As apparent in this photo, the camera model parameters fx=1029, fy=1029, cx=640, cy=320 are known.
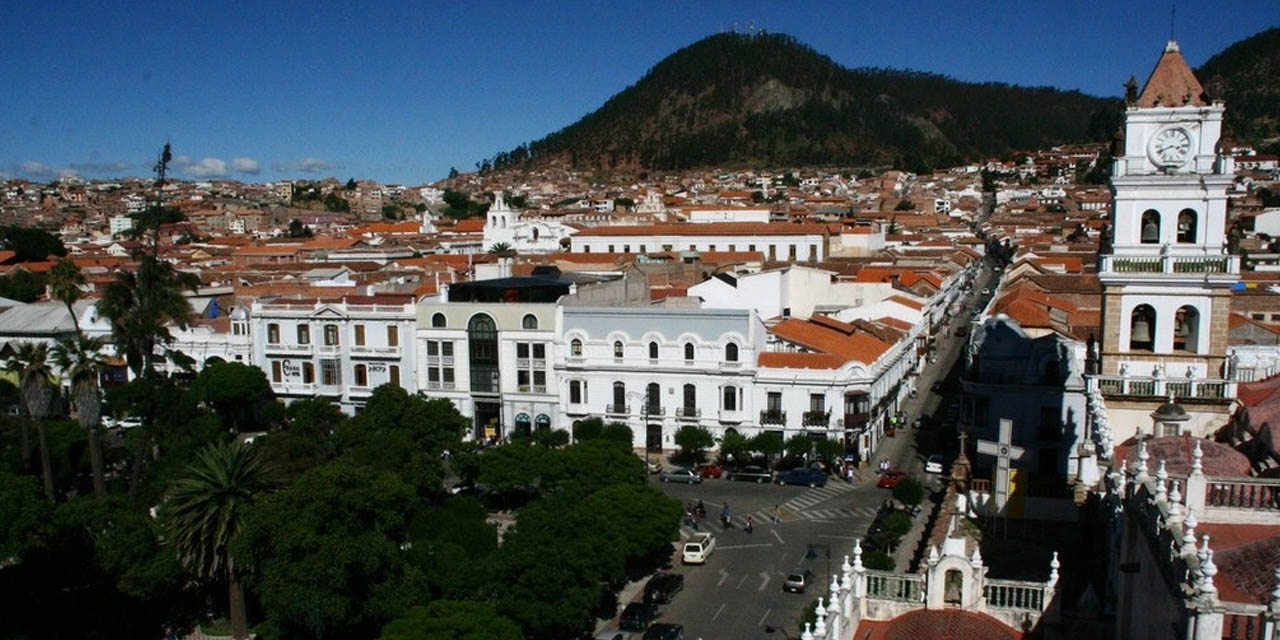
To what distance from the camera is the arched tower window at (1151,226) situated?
71.8 ft

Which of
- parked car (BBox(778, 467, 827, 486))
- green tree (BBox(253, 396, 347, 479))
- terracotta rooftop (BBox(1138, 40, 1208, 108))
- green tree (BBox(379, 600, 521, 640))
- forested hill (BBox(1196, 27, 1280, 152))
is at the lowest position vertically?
parked car (BBox(778, 467, 827, 486))

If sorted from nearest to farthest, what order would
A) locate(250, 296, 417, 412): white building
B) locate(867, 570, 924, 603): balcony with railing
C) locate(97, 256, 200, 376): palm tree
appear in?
1. locate(867, 570, 924, 603): balcony with railing
2. locate(97, 256, 200, 376): palm tree
3. locate(250, 296, 417, 412): white building

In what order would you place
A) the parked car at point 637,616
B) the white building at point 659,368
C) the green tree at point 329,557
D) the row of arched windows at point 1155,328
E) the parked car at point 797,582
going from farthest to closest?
the white building at point 659,368 < the parked car at point 797,582 < the parked car at point 637,616 < the green tree at point 329,557 < the row of arched windows at point 1155,328

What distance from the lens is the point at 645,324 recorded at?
44.4m

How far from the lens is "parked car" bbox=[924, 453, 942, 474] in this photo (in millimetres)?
40000

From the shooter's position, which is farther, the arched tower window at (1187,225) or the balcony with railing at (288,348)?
the balcony with railing at (288,348)

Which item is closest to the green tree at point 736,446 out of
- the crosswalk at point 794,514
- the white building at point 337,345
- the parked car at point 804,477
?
the parked car at point 804,477

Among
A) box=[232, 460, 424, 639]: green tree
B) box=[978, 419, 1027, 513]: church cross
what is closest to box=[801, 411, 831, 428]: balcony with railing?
box=[978, 419, 1027, 513]: church cross

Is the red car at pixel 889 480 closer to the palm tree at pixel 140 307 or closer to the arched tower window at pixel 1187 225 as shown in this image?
the arched tower window at pixel 1187 225

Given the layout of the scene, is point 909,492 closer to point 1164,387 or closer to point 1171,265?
point 1164,387

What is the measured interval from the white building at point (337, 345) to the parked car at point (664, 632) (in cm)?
2612

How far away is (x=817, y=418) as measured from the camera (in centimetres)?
4166

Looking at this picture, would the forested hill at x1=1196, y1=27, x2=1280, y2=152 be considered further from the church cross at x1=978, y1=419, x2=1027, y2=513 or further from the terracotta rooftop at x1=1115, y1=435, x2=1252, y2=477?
the terracotta rooftop at x1=1115, y1=435, x2=1252, y2=477

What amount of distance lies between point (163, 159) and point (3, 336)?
922 inches
